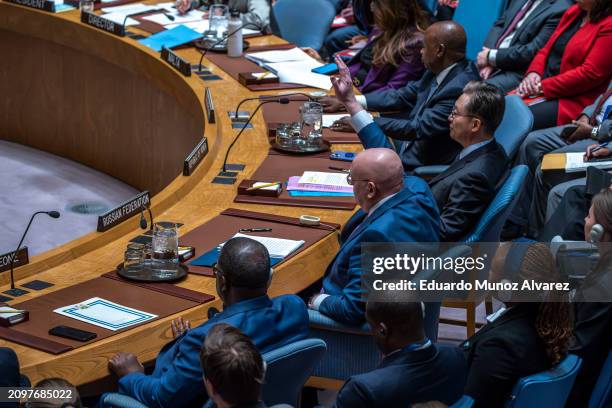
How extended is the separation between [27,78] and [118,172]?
3.27 ft

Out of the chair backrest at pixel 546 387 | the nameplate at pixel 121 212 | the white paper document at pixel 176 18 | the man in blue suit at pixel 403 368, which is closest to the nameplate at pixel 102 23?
the white paper document at pixel 176 18

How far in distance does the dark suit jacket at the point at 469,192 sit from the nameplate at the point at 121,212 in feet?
3.70

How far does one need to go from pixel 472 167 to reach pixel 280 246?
87cm

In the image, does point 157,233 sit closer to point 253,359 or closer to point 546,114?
point 253,359

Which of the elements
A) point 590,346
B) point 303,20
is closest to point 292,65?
point 303,20

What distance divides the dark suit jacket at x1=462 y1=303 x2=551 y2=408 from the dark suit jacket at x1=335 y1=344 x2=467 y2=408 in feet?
0.23

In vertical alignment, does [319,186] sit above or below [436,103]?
below

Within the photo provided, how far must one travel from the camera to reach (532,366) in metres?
2.56

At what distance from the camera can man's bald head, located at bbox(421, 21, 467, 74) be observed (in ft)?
14.8

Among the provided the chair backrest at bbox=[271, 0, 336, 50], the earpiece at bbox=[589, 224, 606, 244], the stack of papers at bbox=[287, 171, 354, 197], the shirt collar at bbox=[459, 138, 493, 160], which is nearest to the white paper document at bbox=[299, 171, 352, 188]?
the stack of papers at bbox=[287, 171, 354, 197]

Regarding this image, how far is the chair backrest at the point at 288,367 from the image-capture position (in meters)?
2.50

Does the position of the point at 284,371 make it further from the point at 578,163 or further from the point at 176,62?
the point at 176,62

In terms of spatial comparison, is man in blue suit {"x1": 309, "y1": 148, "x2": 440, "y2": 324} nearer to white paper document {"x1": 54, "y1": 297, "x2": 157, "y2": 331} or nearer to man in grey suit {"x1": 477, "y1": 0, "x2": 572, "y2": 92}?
white paper document {"x1": 54, "y1": 297, "x2": 157, "y2": 331}

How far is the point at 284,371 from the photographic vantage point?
2.57 meters
